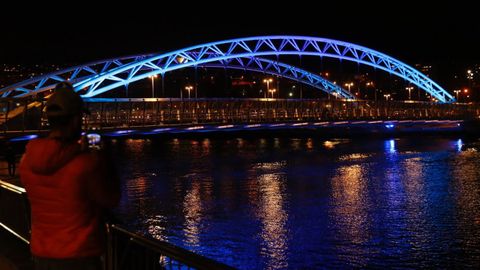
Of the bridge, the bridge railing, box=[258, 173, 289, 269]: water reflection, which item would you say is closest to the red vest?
box=[258, 173, 289, 269]: water reflection

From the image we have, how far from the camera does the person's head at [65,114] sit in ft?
9.75

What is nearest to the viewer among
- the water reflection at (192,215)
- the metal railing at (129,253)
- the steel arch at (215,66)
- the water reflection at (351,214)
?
the metal railing at (129,253)

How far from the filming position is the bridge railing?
30406 mm

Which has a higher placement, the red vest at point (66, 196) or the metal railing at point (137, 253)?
the red vest at point (66, 196)

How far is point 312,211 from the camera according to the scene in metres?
20.8

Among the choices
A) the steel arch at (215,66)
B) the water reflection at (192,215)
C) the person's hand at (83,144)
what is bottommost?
the water reflection at (192,215)

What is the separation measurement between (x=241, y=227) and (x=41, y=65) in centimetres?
8866

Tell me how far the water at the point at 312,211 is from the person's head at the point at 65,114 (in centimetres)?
328

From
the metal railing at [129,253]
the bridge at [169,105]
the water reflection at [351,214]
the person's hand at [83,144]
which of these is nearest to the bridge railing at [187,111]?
the bridge at [169,105]

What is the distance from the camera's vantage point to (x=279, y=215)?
19906 millimetres

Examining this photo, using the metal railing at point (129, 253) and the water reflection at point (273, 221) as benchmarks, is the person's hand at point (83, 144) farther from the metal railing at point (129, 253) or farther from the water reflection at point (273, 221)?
the water reflection at point (273, 221)

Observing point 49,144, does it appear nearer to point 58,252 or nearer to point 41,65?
point 58,252

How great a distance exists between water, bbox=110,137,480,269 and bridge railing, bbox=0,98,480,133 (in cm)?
321

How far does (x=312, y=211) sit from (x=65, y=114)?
18319 millimetres
